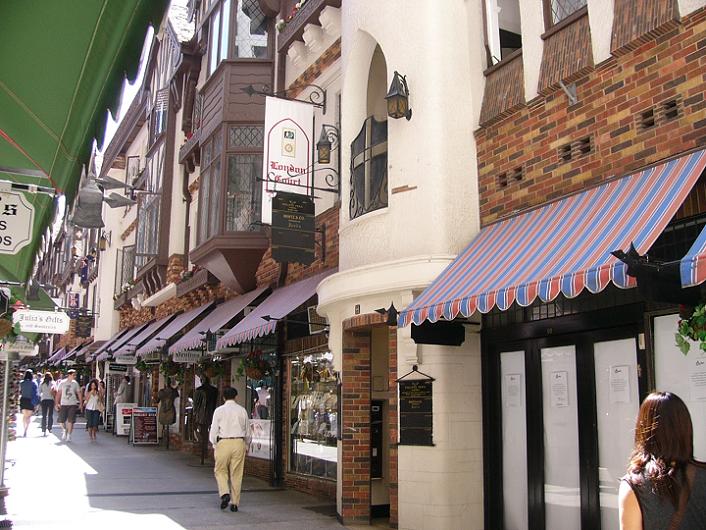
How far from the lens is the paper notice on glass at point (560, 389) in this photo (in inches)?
309

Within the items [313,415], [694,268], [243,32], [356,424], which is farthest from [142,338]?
[694,268]

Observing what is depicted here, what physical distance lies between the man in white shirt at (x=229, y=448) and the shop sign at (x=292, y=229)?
6.88ft

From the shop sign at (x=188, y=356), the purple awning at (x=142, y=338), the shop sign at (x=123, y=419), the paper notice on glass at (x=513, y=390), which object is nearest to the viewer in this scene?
the paper notice on glass at (x=513, y=390)

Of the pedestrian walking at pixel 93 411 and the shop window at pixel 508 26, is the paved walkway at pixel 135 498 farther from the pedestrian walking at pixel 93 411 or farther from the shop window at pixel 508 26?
the shop window at pixel 508 26

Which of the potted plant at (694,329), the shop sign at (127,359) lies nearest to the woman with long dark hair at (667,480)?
the potted plant at (694,329)

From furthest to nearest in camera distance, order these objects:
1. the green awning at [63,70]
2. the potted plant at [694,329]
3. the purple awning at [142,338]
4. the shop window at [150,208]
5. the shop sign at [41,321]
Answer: the shop window at [150,208] → the purple awning at [142,338] → the shop sign at [41,321] → the potted plant at [694,329] → the green awning at [63,70]

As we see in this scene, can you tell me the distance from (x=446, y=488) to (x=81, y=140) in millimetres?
5720

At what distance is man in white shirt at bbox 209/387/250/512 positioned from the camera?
10.7m

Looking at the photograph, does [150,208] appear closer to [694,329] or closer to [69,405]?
[69,405]

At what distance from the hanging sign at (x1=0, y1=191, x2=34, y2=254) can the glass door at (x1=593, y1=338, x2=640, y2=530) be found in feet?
17.2

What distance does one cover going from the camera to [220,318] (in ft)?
49.7

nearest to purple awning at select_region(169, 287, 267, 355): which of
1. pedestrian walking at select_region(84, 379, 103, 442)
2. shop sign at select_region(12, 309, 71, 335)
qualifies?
shop sign at select_region(12, 309, 71, 335)

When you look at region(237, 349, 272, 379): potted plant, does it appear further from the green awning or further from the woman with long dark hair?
the woman with long dark hair

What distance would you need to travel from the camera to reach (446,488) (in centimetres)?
845
